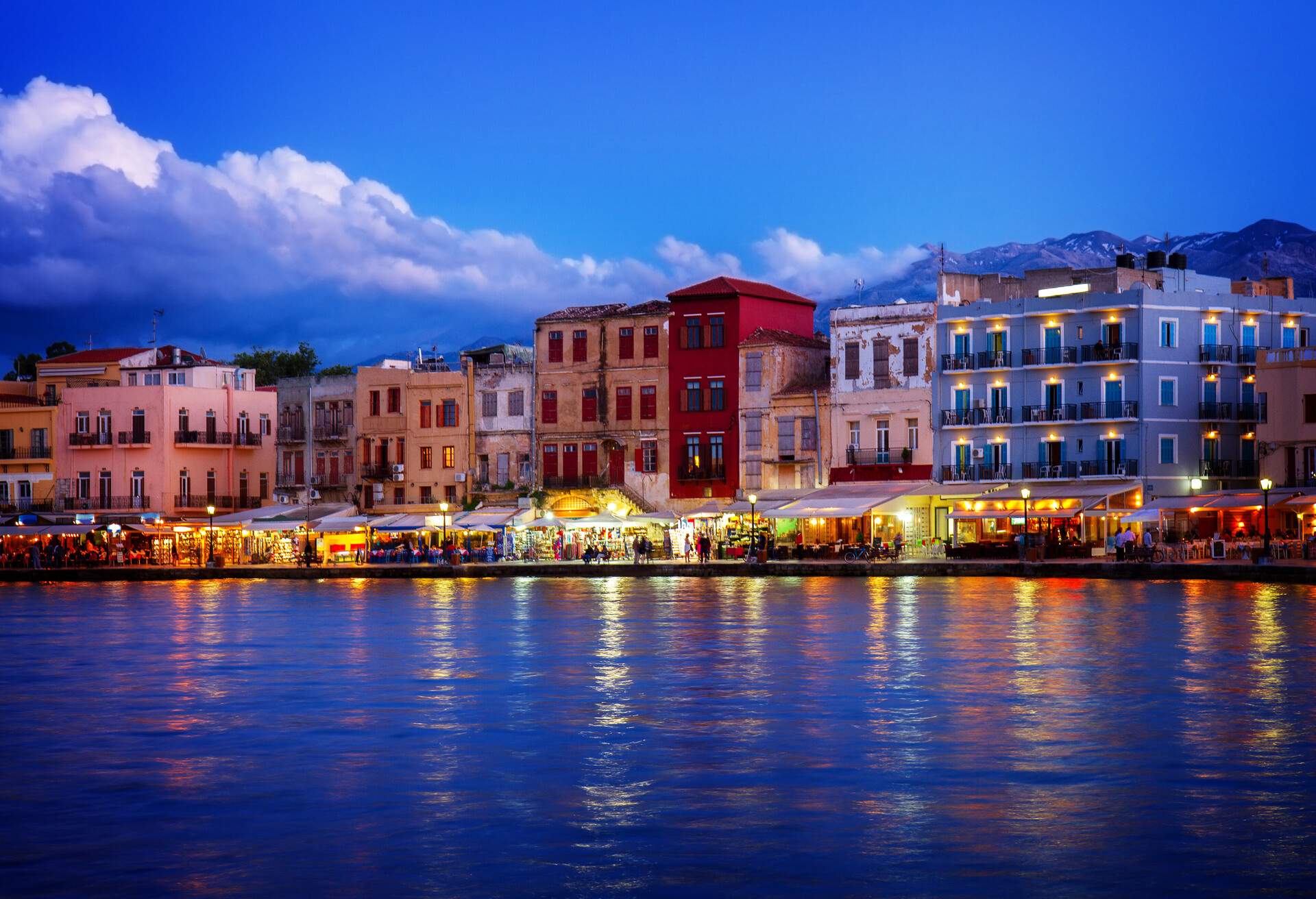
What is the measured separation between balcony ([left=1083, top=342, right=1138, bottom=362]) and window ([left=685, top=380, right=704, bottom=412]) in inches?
588

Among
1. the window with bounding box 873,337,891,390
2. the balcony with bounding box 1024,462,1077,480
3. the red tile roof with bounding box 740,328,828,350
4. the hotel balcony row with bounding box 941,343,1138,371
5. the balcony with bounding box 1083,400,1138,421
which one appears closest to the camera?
the balcony with bounding box 1083,400,1138,421

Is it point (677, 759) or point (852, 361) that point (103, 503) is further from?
point (677, 759)

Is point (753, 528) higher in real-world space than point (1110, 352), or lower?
lower

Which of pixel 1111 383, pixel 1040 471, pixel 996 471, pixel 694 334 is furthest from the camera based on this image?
pixel 694 334

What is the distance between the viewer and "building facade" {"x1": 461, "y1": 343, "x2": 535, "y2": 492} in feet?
228

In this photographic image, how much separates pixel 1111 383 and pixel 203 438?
130 ft

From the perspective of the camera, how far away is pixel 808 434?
63.9 metres

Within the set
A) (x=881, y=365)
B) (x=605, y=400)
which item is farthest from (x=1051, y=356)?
A: (x=605, y=400)

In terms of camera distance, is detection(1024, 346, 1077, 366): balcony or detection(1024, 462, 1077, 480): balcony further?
detection(1024, 346, 1077, 366): balcony

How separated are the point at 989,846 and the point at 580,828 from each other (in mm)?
3609

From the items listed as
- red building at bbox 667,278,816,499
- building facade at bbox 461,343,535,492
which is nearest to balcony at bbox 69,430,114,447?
building facade at bbox 461,343,535,492

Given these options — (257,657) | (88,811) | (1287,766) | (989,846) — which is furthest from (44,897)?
(257,657)

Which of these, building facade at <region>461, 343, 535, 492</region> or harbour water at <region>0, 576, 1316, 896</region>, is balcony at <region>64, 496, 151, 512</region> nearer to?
building facade at <region>461, 343, 535, 492</region>

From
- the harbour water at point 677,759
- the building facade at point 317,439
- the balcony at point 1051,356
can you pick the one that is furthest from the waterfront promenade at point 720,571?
the harbour water at point 677,759
